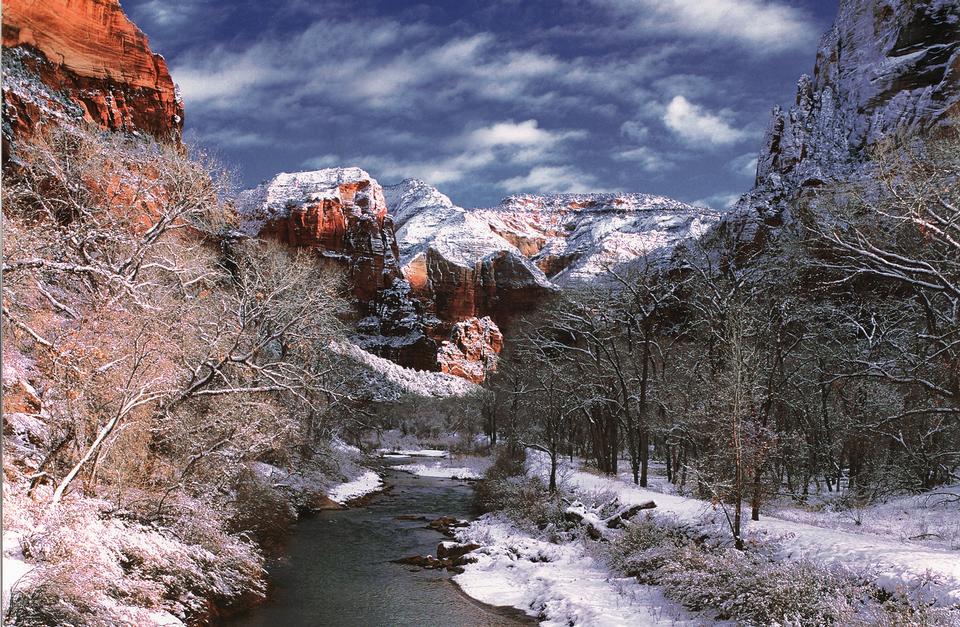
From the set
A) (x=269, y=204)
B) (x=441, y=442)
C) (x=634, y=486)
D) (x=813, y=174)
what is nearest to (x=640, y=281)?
(x=634, y=486)

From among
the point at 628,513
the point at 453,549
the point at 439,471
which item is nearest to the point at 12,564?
the point at 453,549

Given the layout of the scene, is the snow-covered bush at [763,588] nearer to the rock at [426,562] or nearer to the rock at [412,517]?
the rock at [426,562]

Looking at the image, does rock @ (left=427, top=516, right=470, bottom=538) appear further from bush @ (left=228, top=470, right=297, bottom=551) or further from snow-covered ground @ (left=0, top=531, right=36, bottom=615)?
snow-covered ground @ (left=0, top=531, right=36, bottom=615)

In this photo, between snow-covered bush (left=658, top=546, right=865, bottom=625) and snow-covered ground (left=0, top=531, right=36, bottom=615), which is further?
snow-covered bush (left=658, top=546, right=865, bottom=625)

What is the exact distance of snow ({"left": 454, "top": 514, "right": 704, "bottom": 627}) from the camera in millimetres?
13867

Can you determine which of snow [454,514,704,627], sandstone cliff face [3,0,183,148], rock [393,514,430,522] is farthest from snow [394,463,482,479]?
sandstone cliff face [3,0,183,148]

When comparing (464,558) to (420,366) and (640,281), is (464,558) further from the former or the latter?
(420,366)

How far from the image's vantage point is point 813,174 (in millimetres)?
57594

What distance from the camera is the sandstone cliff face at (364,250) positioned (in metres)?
154

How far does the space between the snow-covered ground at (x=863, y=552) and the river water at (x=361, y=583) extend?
635 centimetres

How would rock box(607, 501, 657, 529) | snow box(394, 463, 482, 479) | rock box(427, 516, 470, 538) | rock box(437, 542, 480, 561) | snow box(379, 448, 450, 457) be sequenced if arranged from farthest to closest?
snow box(379, 448, 450, 457), snow box(394, 463, 482, 479), rock box(427, 516, 470, 538), rock box(437, 542, 480, 561), rock box(607, 501, 657, 529)

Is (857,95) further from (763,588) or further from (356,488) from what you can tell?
(763,588)

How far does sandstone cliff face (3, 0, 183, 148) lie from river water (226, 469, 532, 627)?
42.0 metres

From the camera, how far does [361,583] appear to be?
17328mm
